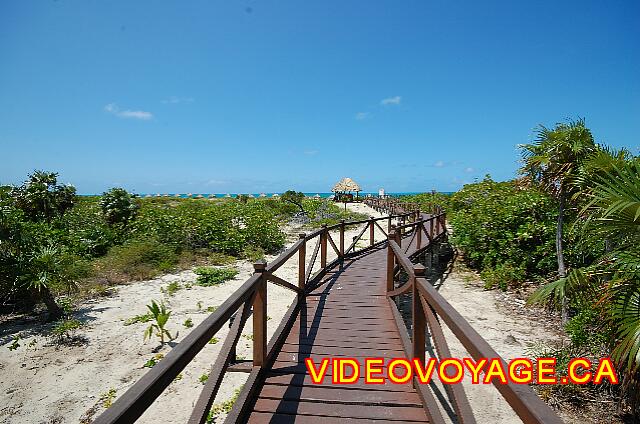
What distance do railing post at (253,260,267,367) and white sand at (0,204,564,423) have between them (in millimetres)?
1770

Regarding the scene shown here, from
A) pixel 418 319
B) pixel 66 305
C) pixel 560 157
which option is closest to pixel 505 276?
pixel 560 157

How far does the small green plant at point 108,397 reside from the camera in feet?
14.0

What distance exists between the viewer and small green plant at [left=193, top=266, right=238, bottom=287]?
9.27 meters

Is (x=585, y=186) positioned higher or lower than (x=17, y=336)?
higher

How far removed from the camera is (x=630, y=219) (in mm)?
3086

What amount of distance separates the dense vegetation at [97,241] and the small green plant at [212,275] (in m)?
1.27

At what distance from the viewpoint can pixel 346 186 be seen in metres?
45.1

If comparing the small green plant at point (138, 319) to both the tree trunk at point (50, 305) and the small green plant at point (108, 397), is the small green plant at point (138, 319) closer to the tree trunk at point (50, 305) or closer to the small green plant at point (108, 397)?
the tree trunk at point (50, 305)

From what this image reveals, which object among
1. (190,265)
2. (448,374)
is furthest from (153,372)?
(190,265)

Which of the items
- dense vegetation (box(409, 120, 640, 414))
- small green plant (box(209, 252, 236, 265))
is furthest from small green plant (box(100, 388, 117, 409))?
small green plant (box(209, 252, 236, 265))

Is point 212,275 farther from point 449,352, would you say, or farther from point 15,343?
point 449,352

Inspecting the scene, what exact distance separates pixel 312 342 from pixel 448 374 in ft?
7.47

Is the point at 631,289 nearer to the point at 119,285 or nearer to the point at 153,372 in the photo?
the point at 153,372

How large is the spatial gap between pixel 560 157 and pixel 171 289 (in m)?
9.20
